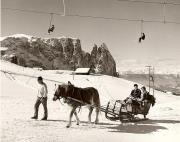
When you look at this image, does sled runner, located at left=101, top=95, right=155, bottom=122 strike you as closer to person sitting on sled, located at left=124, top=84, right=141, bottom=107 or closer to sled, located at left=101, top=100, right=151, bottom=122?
sled, located at left=101, top=100, right=151, bottom=122

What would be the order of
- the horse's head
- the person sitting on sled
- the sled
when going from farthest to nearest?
the person sitting on sled → the sled → the horse's head

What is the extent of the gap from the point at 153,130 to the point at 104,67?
185 m

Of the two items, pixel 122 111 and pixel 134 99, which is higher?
pixel 134 99

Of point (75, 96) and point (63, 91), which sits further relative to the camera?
point (75, 96)

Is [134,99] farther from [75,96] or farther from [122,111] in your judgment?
[75,96]

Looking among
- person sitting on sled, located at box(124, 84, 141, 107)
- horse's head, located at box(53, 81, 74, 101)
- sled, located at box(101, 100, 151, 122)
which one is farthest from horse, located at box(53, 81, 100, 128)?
person sitting on sled, located at box(124, 84, 141, 107)

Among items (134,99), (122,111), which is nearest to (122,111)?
(122,111)

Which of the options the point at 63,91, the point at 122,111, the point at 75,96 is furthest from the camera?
the point at 122,111

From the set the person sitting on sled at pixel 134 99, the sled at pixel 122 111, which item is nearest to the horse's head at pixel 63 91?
the sled at pixel 122 111

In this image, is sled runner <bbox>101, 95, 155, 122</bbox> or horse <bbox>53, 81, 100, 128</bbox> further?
sled runner <bbox>101, 95, 155, 122</bbox>

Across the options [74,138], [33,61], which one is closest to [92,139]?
[74,138]

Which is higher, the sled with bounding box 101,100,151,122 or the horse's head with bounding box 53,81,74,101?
the horse's head with bounding box 53,81,74,101

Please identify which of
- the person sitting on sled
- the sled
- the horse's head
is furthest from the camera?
the person sitting on sled

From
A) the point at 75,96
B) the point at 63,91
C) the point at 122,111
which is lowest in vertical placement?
the point at 122,111
